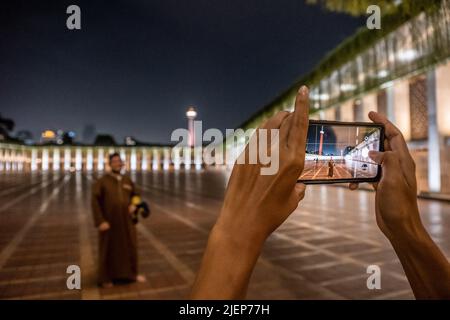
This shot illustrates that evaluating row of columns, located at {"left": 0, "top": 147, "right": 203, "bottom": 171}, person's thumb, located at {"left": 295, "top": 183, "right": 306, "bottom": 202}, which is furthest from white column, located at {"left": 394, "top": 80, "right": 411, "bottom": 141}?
row of columns, located at {"left": 0, "top": 147, "right": 203, "bottom": 171}

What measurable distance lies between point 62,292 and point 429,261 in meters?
4.57

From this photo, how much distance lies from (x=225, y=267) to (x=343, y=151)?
2.05ft

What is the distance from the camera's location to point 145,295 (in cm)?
434

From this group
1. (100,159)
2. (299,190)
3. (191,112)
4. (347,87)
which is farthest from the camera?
(100,159)

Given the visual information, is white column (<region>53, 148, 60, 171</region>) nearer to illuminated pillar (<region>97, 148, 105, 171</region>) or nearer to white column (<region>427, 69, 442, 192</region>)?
illuminated pillar (<region>97, 148, 105, 171</region>)

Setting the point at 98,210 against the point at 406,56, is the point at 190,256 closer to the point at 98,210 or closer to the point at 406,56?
the point at 98,210

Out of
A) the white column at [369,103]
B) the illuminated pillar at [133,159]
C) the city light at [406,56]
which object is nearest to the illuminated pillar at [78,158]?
the illuminated pillar at [133,159]

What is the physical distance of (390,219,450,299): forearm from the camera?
3.68 ft

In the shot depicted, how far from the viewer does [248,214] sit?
913 millimetres

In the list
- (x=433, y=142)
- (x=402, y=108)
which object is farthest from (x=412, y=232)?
(x=402, y=108)

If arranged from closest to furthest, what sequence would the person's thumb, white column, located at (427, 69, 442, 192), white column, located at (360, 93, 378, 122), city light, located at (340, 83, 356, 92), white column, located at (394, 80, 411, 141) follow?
1. the person's thumb
2. white column, located at (427, 69, 442, 192)
3. white column, located at (394, 80, 411, 141)
4. city light, located at (340, 83, 356, 92)
5. white column, located at (360, 93, 378, 122)

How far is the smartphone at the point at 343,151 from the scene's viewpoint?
1096 mm

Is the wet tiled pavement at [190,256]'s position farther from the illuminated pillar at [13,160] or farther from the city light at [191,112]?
the illuminated pillar at [13,160]
